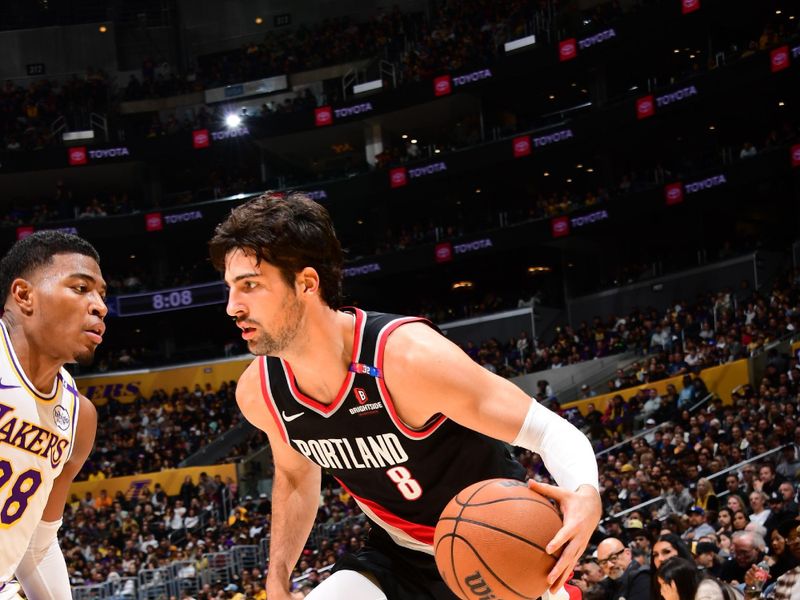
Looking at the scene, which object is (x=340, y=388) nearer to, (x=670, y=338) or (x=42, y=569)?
(x=42, y=569)

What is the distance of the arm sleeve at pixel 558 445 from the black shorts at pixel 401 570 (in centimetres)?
86

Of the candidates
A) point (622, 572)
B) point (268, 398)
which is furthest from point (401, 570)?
point (622, 572)

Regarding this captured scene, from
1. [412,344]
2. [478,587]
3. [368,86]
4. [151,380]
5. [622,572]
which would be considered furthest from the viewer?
[368,86]

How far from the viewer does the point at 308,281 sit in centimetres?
404

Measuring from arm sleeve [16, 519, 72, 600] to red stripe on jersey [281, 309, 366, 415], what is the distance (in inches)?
50.7

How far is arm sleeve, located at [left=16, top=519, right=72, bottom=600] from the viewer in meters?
4.33

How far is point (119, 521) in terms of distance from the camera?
82.1ft

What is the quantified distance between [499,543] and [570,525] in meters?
0.26

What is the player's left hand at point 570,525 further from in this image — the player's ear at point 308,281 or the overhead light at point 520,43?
the overhead light at point 520,43

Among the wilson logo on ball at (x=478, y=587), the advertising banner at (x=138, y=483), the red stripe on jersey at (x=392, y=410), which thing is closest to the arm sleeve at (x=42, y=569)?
the red stripe on jersey at (x=392, y=410)

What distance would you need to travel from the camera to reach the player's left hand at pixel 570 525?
10.8 ft

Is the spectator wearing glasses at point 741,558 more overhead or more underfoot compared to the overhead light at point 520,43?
more underfoot

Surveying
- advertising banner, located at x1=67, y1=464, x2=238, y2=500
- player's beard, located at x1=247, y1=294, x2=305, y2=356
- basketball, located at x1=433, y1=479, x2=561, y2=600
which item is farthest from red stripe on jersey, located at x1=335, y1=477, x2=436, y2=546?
A: advertising banner, located at x1=67, y1=464, x2=238, y2=500

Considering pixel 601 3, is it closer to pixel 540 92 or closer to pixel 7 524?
pixel 540 92
